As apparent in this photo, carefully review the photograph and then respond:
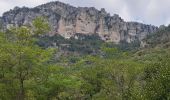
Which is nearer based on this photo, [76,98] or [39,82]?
[39,82]

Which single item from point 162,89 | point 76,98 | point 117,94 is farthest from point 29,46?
point 76,98

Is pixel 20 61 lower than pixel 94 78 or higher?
higher

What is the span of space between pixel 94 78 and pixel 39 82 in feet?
108

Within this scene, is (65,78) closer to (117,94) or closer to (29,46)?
(29,46)

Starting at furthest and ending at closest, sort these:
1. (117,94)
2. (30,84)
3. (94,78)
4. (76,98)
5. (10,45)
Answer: (94,78) → (76,98) → (117,94) → (30,84) → (10,45)

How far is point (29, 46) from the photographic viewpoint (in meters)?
40.3

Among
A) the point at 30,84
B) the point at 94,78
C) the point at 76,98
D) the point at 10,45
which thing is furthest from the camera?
the point at 94,78

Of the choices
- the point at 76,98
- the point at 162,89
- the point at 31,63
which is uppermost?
the point at 31,63

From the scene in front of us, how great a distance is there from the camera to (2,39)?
40.7 meters

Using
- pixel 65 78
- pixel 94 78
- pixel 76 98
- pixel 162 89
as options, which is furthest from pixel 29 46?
pixel 94 78

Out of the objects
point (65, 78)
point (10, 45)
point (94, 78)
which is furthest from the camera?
point (94, 78)

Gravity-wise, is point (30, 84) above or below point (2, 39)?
below

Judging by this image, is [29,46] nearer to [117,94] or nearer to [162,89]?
[162,89]

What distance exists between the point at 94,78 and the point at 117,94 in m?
15.4
